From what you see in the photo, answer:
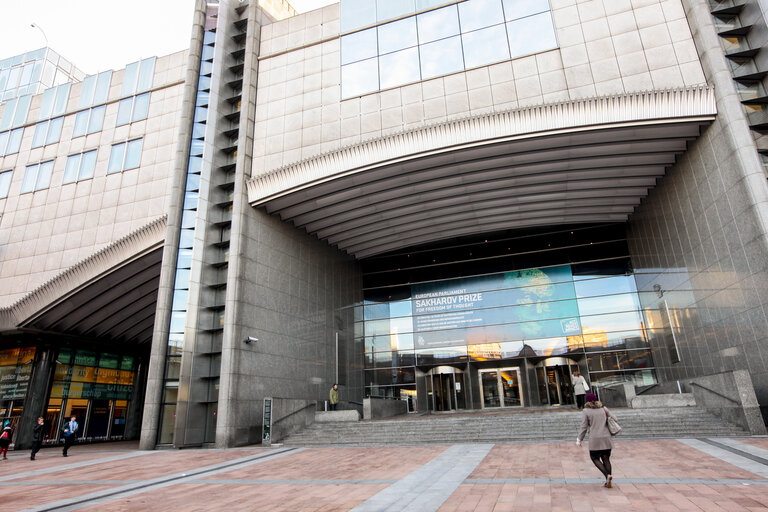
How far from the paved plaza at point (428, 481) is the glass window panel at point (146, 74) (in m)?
20.2

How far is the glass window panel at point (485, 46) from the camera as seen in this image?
60.2 feet

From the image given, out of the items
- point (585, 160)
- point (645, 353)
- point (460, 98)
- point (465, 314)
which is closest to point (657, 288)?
point (645, 353)

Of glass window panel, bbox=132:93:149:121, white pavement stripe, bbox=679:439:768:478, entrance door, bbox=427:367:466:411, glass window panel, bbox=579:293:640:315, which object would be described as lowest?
white pavement stripe, bbox=679:439:768:478

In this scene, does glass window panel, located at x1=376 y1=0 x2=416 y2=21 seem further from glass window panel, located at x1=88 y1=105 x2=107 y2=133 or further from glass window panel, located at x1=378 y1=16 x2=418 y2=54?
glass window panel, located at x1=88 y1=105 x2=107 y2=133

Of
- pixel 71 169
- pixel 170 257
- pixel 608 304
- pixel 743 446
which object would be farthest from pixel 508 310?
pixel 71 169

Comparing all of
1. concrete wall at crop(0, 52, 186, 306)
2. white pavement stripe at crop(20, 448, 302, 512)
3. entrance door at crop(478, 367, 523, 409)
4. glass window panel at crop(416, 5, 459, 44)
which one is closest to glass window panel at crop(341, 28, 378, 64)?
glass window panel at crop(416, 5, 459, 44)

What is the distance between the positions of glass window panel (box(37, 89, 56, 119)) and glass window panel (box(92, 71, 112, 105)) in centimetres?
368

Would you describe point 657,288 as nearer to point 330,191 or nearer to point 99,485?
point 330,191

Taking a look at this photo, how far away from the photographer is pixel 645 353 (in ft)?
71.9

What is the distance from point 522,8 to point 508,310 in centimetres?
1394

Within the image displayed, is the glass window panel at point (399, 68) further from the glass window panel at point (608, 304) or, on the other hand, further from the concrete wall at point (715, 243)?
the glass window panel at point (608, 304)

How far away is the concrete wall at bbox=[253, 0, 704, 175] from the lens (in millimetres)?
16172

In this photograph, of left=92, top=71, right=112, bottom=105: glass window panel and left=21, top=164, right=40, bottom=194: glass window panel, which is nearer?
left=21, top=164, right=40, bottom=194: glass window panel

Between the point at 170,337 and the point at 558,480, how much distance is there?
15.1 m
